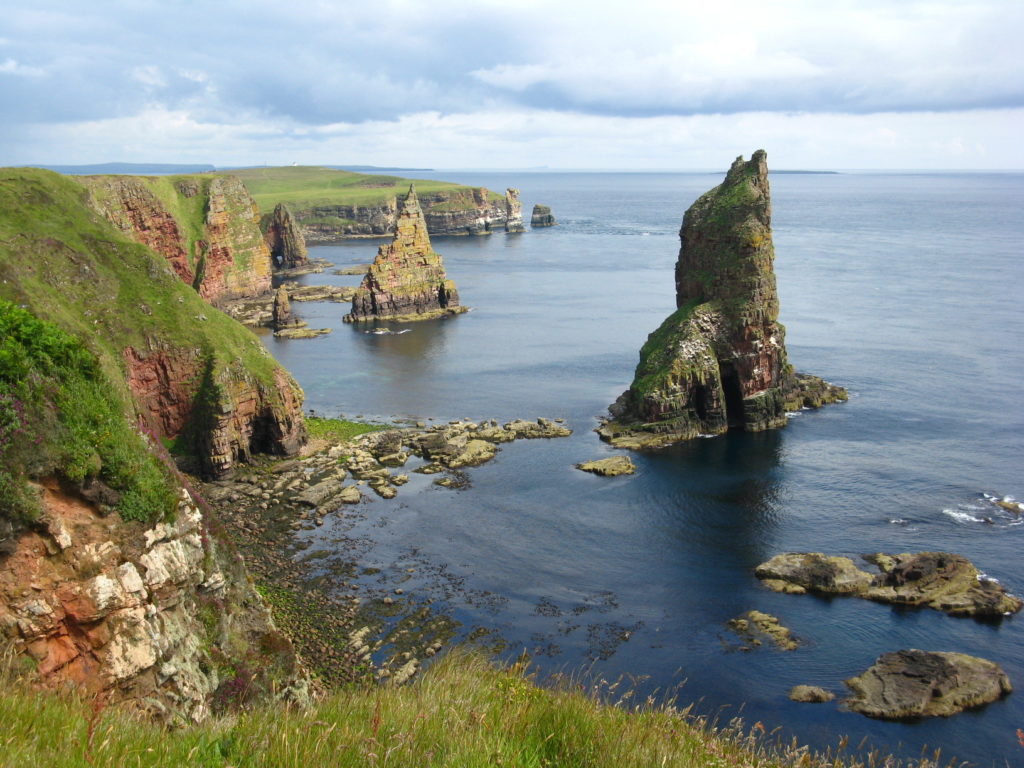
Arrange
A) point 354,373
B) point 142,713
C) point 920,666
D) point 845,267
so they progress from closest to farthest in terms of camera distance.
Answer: point 142,713, point 920,666, point 354,373, point 845,267

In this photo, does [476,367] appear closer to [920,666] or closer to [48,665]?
[920,666]

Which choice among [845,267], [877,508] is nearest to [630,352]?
[877,508]

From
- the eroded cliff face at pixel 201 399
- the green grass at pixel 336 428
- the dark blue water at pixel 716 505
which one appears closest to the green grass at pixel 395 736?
the dark blue water at pixel 716 505

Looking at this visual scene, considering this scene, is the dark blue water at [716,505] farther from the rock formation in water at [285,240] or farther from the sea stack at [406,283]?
the rock formation in water at [285,240]

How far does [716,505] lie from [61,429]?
46.7 m

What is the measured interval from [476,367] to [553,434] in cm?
2850

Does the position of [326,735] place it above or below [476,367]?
above

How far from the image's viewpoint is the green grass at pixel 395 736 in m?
10.2

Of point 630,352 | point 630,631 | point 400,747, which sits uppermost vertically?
point 400,747

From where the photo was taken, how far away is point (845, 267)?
167500 millimetres

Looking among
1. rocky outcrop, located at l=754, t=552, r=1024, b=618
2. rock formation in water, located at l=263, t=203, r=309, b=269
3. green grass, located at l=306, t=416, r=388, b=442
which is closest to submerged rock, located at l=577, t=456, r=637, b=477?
rocky outcrop, located at l=754, t=552, r=1024, b=618

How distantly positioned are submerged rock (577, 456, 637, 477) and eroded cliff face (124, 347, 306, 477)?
26.1 metres

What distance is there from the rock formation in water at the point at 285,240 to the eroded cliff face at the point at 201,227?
122 feet

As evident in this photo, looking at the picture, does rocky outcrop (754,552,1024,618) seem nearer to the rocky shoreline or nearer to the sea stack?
the rocky shoreline
